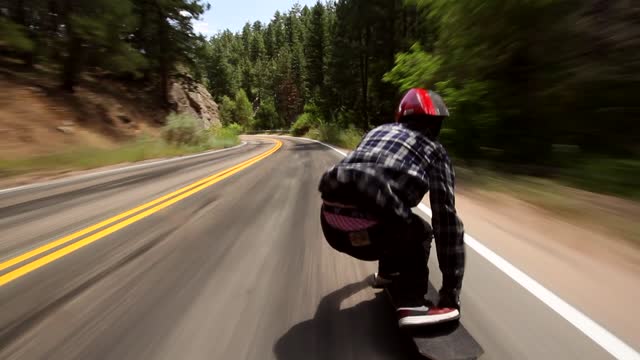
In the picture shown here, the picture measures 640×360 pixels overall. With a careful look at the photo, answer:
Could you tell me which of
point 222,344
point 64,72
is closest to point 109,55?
point 64,72

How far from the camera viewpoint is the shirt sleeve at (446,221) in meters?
2.71

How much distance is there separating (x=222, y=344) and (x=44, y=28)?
94.9 ft

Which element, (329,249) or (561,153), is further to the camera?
(561,153)

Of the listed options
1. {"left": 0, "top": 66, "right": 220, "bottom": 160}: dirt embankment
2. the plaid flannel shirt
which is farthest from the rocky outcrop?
the plaid flannel shirt

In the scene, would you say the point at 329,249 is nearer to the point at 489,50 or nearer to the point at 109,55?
the point at 489,50

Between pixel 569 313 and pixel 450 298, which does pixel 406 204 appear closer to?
pixel 450 298

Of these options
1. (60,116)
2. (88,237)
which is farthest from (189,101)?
(88,237)

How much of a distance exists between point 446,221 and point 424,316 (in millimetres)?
624

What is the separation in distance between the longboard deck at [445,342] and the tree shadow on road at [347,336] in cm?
13

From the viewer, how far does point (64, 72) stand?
2603cm

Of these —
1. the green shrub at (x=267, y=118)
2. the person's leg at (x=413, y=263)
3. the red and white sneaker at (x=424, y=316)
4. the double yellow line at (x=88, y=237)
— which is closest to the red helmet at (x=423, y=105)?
the person's leg at (x=413, y=263)

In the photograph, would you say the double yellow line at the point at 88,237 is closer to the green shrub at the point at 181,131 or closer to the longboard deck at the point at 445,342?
the longboard deck at the point at 445,342

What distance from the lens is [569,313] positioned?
10.7 ft

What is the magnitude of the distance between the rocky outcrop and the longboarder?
35.6 metres
